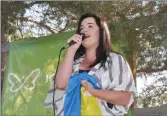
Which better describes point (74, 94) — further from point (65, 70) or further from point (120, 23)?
point (120, 23)

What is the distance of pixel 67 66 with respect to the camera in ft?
3.86

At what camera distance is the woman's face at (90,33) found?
1.20 meters

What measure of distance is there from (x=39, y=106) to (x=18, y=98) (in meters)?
0.13

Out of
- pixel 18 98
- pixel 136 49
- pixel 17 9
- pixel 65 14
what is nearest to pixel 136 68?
pixel 136 49

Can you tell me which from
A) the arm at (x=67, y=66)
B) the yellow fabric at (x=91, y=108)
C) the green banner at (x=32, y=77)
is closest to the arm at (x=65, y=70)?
the arm at (x=67, y=66)

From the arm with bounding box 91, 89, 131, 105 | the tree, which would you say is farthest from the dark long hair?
the tree

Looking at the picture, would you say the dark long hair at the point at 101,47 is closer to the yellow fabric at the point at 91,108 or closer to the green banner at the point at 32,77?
the yellow fabric at the point at 91,108

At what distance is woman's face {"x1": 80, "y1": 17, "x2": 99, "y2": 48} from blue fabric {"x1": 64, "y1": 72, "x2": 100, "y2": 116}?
121 mm

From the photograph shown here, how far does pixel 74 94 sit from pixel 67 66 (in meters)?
0.10

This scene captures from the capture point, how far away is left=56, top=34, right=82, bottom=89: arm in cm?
116

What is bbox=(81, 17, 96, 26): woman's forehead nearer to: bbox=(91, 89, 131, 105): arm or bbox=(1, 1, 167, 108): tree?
bbox=(91, 89, 131, 105): arm

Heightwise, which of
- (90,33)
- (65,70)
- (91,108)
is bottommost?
(91,108)

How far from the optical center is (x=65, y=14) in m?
2.11

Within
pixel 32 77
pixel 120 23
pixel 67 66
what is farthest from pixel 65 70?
pixel 120 23
